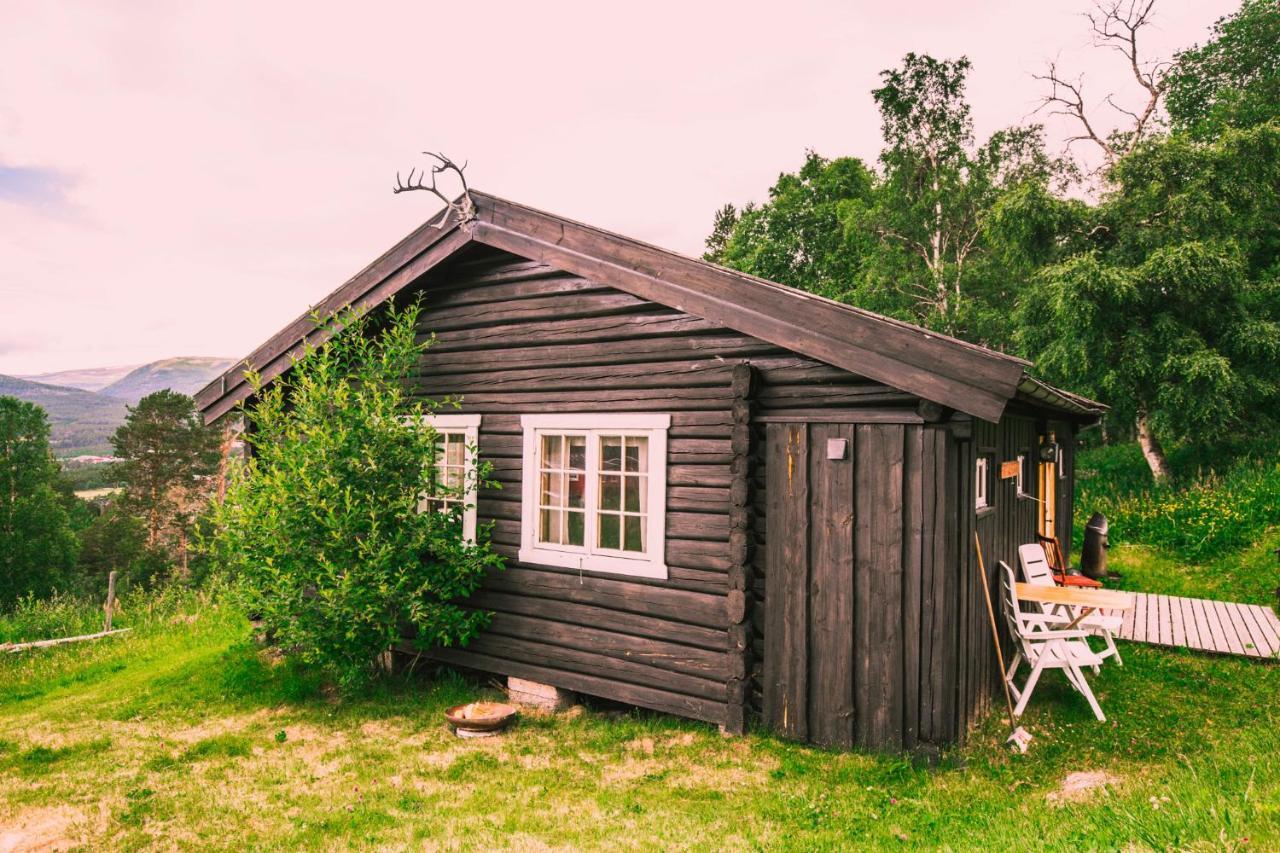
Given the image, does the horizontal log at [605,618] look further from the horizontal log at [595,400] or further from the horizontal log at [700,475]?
the horizontal log at [595,400]

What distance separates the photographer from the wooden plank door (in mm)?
5113

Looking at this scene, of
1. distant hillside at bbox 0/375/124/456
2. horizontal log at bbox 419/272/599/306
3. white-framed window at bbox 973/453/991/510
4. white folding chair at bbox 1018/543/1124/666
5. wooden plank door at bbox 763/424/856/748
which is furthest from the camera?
distant hillside at bbox 0/375/124/456

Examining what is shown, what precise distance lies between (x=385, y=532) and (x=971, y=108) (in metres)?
22.1

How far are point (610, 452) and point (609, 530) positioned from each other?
692 mm

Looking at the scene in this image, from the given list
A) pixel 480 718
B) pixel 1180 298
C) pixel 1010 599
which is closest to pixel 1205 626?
pixel 1010 599

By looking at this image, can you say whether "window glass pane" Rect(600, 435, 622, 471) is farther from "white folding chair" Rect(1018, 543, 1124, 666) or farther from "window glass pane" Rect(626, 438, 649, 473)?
"white folding chair" Rect(1018, 543, 1124, 666)

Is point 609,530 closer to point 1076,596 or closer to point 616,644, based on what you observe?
point 616,644

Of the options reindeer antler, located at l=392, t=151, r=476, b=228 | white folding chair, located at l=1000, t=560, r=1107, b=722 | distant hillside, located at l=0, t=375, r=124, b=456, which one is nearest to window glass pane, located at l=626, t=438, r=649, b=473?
reindeer antler, located at l=392, t=151, r=476, b=228

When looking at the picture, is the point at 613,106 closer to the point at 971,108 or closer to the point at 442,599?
the point at 971,108

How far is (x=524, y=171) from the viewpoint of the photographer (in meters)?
52.5

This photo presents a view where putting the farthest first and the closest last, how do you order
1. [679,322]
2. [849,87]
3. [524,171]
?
[524,171]
[849,87]
[679,322]

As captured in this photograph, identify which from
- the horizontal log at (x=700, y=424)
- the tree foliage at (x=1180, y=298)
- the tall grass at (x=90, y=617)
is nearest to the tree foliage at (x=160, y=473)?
the tall grass at (x=90, y=617)

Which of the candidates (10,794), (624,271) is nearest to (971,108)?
(624,271)

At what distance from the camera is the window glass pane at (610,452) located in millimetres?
6273
